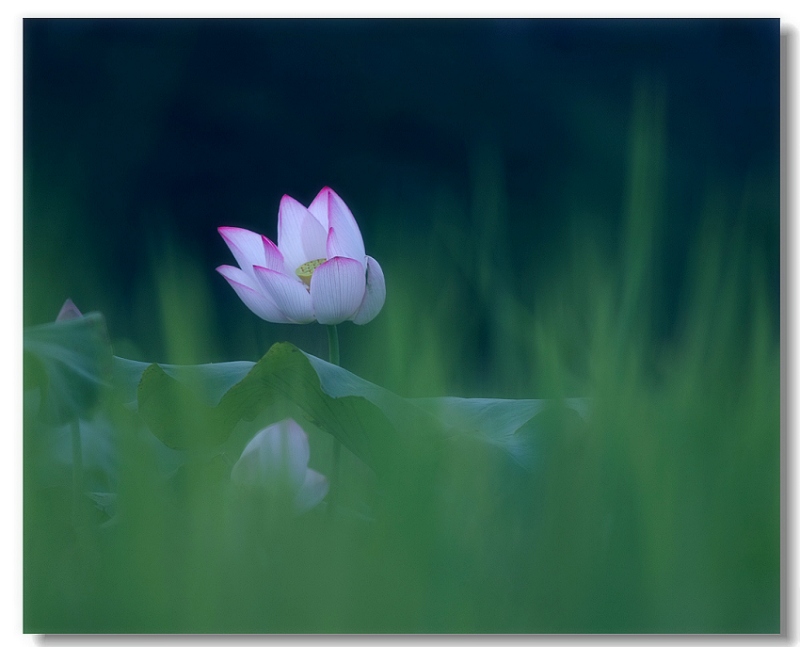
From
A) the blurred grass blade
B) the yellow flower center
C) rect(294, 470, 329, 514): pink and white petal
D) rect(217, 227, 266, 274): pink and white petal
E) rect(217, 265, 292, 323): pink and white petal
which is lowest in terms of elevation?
rect(294, 470, 329, 514): pink and white petal

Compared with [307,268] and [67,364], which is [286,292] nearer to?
[307,268]

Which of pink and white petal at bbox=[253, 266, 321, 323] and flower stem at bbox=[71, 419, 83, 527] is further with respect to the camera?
flower stem at bbox=[71, 419, 83, 527]

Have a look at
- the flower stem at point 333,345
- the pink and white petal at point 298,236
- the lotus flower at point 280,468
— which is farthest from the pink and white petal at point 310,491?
the pink and white petal at point 298,236

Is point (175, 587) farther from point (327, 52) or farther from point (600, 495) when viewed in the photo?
point (327, 52)

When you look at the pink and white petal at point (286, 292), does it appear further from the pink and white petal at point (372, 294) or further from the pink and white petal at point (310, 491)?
the pink and white petal at point (310, 491)

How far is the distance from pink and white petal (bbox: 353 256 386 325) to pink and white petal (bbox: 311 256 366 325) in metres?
0.01

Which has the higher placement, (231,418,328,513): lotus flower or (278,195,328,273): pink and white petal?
(278,195,328,273): pink and white petal

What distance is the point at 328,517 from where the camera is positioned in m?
1.02

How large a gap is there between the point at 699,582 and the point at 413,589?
0.39 metres

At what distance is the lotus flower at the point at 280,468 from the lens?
38.9 inches

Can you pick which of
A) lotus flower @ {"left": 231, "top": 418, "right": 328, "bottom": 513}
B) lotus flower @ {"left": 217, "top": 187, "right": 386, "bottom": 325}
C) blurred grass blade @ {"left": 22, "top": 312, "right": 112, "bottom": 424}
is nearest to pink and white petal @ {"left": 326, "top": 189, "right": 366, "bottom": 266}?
lotus flower @ {"left": 217, "top": 187, "right": 386, "bottom": 325}

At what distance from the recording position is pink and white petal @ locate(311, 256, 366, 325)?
902 millimetres

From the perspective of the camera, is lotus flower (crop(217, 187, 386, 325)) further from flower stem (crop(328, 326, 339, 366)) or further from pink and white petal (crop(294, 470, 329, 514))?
pink and white petal (crop(294, 470, 329, 514))

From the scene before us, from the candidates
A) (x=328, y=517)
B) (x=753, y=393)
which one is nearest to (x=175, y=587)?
(x=328, y=517)
